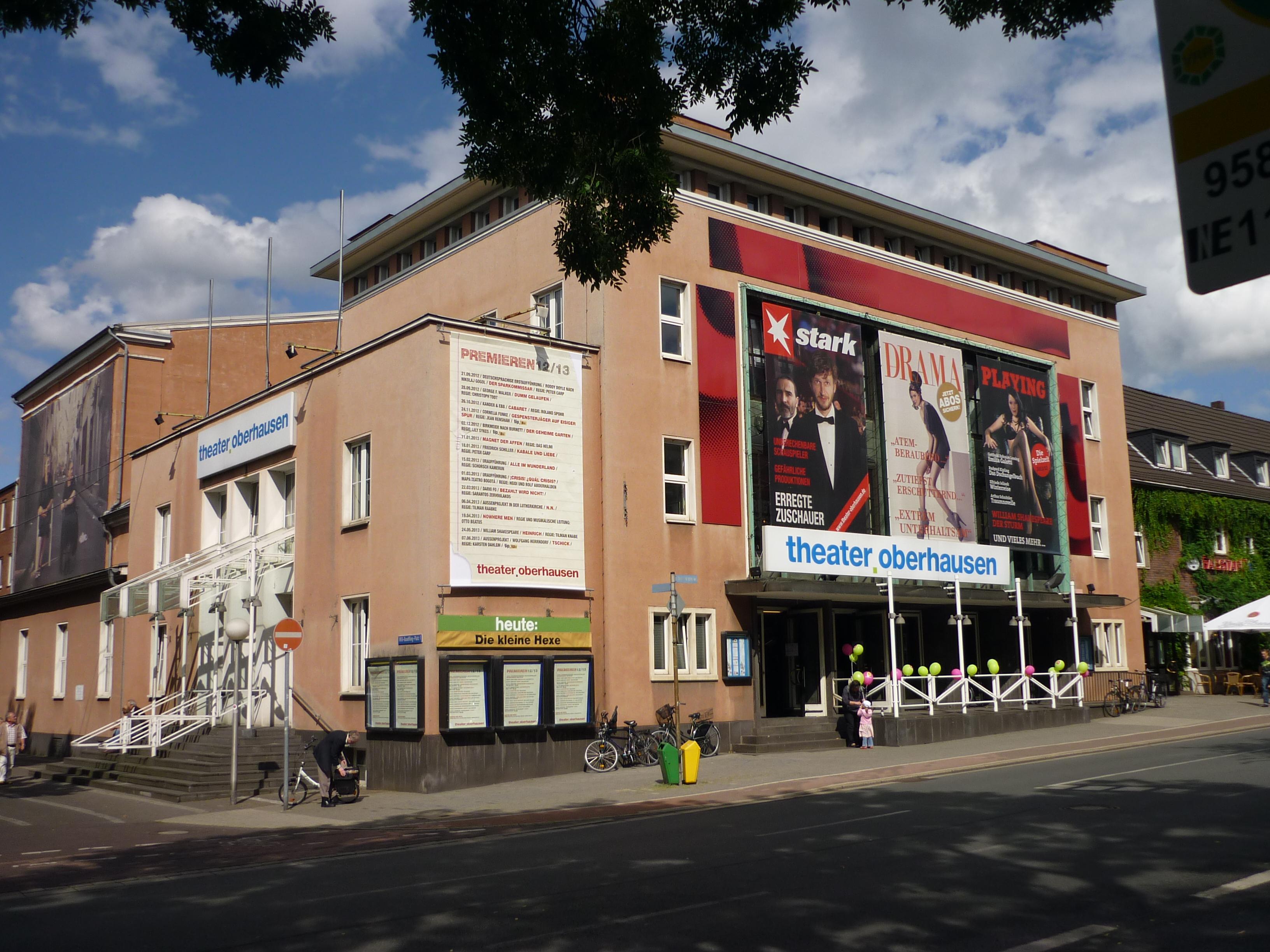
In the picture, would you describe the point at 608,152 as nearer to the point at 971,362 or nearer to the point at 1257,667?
the point at 971,362

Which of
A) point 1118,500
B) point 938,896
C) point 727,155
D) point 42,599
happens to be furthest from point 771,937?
point 42,599

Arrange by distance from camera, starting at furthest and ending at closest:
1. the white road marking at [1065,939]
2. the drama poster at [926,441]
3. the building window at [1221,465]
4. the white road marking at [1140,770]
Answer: the building window at [1221,465]
the drama poster at [926,441]
the white road marking at [1140,770]
the white road marking at [1065,939]

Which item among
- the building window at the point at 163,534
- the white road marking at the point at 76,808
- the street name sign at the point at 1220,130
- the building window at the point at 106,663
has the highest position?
the building window at the point at 163,534

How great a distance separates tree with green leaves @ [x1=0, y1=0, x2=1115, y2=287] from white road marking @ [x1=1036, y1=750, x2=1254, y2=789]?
426 inches

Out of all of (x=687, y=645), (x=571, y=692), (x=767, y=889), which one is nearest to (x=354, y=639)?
(x=571, y=692)

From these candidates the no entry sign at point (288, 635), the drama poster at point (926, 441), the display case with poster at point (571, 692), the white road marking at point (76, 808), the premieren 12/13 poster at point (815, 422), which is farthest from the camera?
the drama poster at point (926, 441)

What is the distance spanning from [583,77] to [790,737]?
18737 mm

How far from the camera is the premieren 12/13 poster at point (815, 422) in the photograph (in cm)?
2694

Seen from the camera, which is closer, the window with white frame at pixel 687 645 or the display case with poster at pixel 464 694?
the display case with poster at pixel 464 694

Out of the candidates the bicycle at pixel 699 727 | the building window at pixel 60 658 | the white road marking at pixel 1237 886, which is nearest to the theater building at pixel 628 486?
the bicycle at pixel 699 727

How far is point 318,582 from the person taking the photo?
25.4m

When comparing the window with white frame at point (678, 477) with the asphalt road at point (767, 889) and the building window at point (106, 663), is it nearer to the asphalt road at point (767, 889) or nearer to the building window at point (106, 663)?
the asphalt road at point (767, 889)

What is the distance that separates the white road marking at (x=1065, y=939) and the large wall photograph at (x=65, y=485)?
115 feet

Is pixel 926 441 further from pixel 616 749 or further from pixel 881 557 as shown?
pixel 616 749
